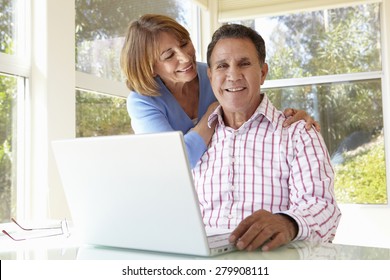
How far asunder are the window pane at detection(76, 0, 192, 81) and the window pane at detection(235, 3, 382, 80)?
162 cm

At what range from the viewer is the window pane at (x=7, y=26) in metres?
2.59

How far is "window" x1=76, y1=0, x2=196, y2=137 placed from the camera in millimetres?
3105

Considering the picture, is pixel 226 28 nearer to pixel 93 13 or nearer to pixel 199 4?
pixel 93 13

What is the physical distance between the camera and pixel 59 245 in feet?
3.85

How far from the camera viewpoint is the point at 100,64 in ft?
10.9

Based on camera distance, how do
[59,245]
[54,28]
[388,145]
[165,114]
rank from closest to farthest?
[59,245]
[165,114]
[54,28]
[388,145]

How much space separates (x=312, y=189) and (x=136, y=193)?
0.62 metres

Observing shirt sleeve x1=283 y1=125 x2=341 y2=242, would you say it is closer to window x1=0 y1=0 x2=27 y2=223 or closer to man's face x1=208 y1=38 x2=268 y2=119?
man's face x1=208 y1=38 x2=268 y2=119

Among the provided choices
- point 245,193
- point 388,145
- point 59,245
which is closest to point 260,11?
point 388,145

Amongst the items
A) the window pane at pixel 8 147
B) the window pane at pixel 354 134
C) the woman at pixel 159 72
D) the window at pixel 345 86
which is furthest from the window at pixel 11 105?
the window pane at pixel 354 134

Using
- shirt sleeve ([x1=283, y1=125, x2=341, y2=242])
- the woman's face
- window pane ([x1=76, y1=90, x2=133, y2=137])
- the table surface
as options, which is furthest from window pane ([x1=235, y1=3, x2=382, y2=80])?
the table surface

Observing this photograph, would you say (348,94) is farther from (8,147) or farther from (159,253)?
(159,253)

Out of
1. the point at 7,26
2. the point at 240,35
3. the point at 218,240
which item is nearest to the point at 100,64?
the point at 7,26
